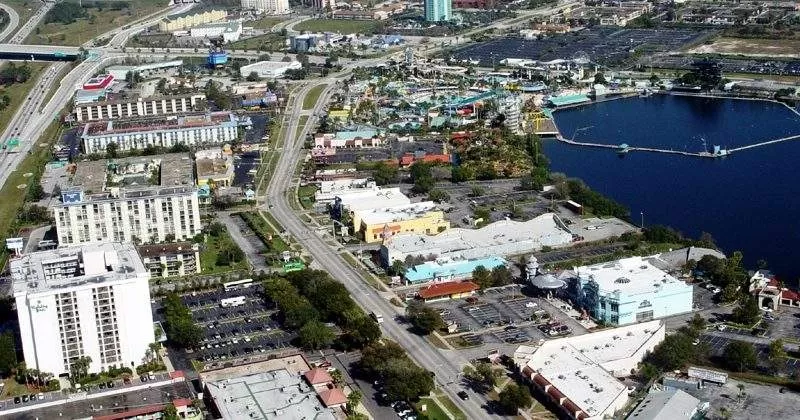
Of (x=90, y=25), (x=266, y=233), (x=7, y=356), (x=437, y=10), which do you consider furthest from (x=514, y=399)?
(x=90, y=25)

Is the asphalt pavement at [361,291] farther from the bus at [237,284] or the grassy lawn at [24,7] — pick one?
the grassy lawn at [24,7]

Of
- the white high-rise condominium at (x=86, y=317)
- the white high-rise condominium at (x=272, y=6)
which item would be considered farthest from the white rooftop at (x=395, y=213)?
the white high-rise condominium at (x=272, y=6)

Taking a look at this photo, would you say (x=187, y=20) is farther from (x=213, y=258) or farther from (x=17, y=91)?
(x=213, y=258)

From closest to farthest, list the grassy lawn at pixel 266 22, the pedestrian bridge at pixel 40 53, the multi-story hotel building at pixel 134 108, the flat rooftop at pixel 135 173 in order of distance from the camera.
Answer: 1. the flat rooftop at pixel 135 173
2. the multi-story hotel building at pixel 134 108
3. the pedestrian bridge at pixel 40 53
4. the grassy lawn at pixel 266 22

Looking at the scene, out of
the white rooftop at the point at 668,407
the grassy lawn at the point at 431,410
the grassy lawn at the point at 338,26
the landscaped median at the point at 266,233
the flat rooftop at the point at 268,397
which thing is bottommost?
the grassy lawn at the point at 431,410

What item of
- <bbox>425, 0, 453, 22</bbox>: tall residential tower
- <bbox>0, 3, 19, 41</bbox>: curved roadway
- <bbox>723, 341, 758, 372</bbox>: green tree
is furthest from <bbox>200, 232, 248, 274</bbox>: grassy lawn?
<bbox>0, 3, 19, 41</bbox>: curved roadway

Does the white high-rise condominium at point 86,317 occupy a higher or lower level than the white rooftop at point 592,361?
higher

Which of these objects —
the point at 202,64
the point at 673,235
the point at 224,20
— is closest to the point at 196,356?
the point at 673,235
